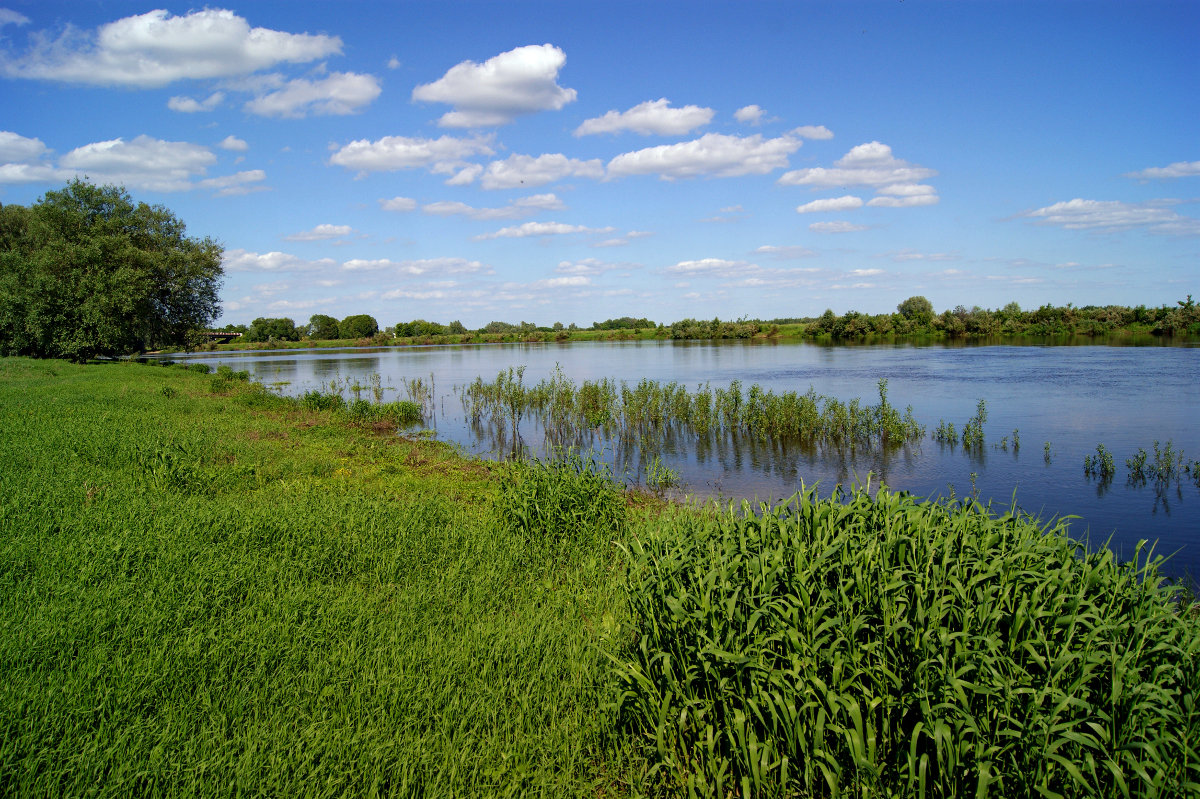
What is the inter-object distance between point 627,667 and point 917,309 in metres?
81.2

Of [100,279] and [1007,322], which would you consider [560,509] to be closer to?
[100,279]

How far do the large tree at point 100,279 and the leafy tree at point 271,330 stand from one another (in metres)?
60.1

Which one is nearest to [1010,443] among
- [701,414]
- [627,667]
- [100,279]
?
[701,414]

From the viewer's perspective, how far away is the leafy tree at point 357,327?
107 metres

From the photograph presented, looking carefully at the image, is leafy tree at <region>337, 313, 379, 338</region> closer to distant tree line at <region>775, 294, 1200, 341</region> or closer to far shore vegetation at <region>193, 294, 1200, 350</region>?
far shore vegetation at <region>193, 294, 1200, 350</region>

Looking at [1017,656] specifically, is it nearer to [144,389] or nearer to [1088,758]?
[1088,758]

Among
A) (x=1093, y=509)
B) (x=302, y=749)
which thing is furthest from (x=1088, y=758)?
(x=1093, y=509)

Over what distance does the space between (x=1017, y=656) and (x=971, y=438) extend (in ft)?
47.1

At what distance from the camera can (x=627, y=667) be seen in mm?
4078

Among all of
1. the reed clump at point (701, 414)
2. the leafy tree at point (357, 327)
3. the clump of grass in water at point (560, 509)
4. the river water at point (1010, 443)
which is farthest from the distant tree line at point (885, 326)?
the clump of grass in water at point (560, 509)

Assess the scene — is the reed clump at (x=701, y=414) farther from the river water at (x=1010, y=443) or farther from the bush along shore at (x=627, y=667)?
the bush along shore at (x=627, y=667)

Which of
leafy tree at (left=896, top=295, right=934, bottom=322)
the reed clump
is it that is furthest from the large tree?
leafy tree at (left=896, top=295, right=934, bottom=322)

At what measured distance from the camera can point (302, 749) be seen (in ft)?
11.5

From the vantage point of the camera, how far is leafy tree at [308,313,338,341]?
105 m
